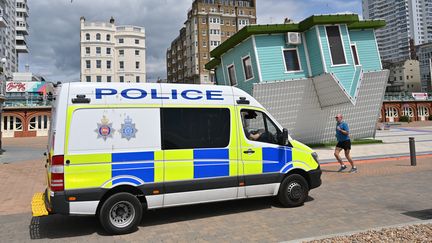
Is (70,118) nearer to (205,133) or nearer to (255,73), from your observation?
(205,133)

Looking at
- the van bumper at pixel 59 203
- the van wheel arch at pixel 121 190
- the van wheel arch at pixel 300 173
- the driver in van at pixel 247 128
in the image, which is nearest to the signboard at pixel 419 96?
the van wheel arch at pixel 300 173

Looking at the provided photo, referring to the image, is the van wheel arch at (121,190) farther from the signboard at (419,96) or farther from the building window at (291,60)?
the signboard at (419,96)

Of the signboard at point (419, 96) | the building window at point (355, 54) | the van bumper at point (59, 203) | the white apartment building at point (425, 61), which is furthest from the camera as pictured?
the white apartment building at point (425, 61)

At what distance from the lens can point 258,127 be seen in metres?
6.77

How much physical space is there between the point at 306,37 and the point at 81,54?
54.9m

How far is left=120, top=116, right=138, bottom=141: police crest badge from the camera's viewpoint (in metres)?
5.48

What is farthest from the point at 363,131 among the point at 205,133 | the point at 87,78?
the point at 87,78

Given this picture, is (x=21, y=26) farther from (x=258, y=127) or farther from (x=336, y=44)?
(x=258, y=127)

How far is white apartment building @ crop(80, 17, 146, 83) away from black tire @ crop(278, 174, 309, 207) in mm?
61954

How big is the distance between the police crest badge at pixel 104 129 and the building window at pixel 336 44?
15.8 meters

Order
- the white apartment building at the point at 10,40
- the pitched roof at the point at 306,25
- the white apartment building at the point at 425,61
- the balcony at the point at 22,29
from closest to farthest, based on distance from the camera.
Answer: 1. the pitched roof at the point at 306,25
2. the white apartment building at the point at 10,40
3. the balcony at the point at 22,29
4. the white apartment building at the point at 425,61

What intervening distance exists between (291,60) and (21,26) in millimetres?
101450

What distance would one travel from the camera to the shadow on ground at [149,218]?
5.61 metres

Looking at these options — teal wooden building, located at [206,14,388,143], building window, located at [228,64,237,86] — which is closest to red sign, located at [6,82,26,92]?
building window, located at [228,64,237,86]
